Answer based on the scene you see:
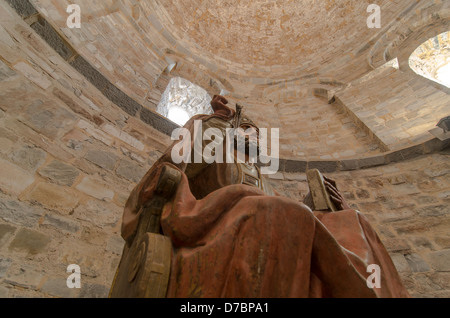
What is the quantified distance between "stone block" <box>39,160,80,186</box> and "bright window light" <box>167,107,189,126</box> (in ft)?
10.5

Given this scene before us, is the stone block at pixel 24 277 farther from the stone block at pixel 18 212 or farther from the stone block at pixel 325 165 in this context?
the stone block at pixel 325 165

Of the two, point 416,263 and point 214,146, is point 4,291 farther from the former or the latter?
point 416,263

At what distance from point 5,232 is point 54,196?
17.3 inches

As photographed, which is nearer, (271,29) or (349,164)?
(349,164)

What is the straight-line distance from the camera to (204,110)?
5785 mm

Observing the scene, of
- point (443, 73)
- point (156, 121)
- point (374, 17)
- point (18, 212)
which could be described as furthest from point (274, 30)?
point (18, 212)

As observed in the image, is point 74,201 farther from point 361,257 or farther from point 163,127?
point 361,257

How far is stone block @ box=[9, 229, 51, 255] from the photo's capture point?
1670 millimetres

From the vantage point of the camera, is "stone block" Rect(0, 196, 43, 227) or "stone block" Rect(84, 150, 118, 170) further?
"stone block" Rect(84, 150, 118, 170)

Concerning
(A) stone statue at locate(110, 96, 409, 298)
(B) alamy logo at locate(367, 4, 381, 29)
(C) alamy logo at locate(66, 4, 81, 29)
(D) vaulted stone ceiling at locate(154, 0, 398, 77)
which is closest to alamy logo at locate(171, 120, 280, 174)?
(A) stone statue at locate(110, 96, 409, 298)

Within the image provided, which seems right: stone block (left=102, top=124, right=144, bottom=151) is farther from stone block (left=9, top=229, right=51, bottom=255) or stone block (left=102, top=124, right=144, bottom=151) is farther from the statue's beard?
the statue's beard

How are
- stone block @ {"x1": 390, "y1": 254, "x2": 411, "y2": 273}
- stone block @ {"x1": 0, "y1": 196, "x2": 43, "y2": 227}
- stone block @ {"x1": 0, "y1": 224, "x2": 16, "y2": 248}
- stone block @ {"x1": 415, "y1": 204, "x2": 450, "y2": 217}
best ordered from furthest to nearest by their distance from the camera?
1. stone block @ {"x1": 415, "y1": 204, "x2": 450, "y2": 217}
2. stone block @ {"x1": 390, "y1": 254, "x2": 411, "y2": 273}
3. stone block @ {"x1": 0, "y1": 196, "x2": 43, "y2": 227}
4. stone block @ {"x1": 0, "y1": 224, "x2": 16, "y2": 248}

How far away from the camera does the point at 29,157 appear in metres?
2.06

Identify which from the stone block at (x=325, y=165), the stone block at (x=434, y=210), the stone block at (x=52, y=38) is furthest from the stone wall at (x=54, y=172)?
the stone block at (x=434, y=210)
